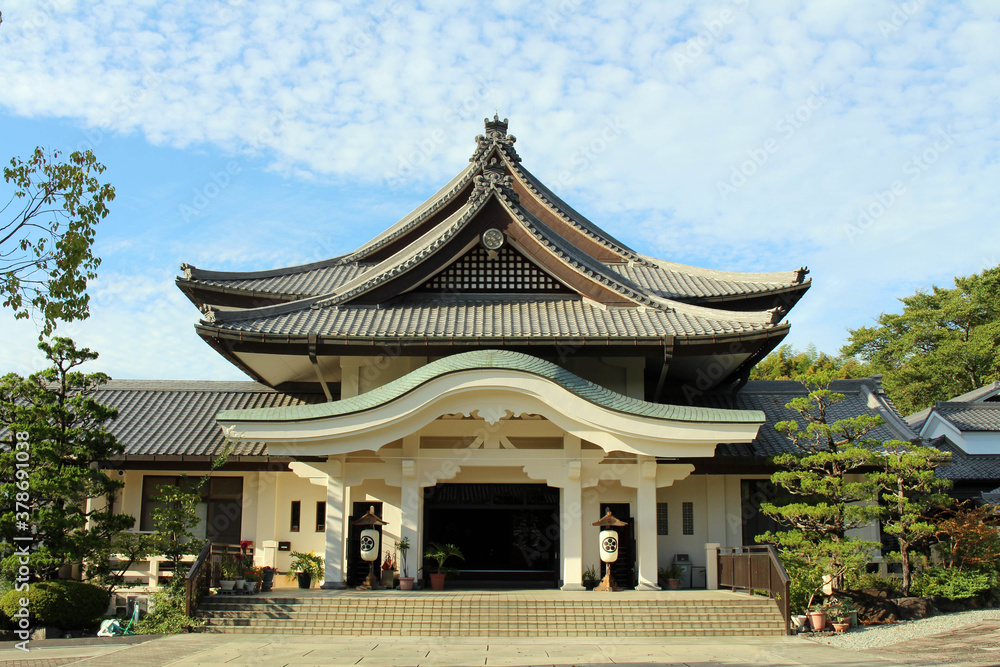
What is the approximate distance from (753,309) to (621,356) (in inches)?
197

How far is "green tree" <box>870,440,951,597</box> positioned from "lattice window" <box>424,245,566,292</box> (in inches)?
296

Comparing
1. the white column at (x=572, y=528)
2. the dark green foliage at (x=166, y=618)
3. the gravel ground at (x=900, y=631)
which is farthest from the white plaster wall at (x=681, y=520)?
the dark green foliage at (x=166, y=618)

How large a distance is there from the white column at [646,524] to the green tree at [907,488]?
13.5 ft

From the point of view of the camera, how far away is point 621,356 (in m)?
16.8

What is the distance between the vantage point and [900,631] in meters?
13.2

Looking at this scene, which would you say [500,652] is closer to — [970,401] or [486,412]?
[486,412]

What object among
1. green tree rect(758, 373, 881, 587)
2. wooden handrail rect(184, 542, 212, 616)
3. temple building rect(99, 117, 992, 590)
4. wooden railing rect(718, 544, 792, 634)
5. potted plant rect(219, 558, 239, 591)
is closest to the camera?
wooden handrail rect(184, 542, 212, 616)

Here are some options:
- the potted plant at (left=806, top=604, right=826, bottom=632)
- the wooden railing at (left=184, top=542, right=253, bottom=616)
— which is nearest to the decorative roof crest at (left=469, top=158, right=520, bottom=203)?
the wooden railing at (left=184, top=542, right=253, bottom=616)

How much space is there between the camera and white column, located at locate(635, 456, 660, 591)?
49.4 feet

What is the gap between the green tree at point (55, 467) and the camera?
42.3ft

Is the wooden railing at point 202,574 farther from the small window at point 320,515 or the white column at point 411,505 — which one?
the white column at point 411,505

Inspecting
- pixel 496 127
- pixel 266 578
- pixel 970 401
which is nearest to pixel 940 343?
pixel 970 401

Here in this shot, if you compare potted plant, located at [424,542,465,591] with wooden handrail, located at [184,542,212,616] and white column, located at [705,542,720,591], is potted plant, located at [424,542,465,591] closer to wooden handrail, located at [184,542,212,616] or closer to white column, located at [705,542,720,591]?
wooden handrail, located at [184,542,212,616]

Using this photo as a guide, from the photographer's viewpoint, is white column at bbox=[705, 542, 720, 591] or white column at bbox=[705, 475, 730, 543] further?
Answer: white column at bbox=[705, 475, 730, 543]
